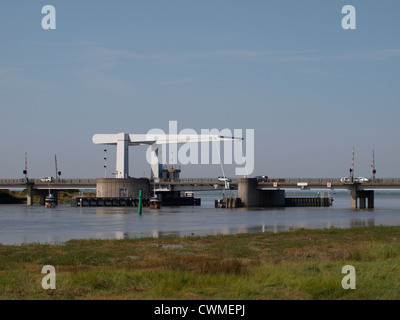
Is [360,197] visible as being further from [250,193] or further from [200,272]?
[200,272]

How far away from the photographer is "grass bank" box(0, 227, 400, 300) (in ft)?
46.6

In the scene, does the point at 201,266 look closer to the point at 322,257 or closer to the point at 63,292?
the point at 63,292

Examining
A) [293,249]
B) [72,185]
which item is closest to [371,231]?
[293,249]

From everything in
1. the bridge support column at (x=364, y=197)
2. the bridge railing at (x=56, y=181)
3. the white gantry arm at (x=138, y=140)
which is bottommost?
the bridge support column at (x=364, y=197)

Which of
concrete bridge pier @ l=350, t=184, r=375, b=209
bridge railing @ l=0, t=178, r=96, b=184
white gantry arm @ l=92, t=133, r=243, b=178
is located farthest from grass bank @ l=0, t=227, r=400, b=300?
bridge railing @ l=0, t=178, r=96, b=184

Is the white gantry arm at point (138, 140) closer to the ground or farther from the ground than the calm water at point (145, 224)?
farther from the ground

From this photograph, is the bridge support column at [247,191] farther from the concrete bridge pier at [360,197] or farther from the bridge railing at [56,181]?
the bridge railing at [56,181]

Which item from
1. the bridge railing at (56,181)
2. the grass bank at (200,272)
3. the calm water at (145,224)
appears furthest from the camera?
the bridge railing at (56,181)

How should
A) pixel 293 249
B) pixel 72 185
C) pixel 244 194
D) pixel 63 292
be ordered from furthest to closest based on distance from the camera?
pixel 72 185 → pixel 244 194 → pixel 293 249 → pixel 63 292

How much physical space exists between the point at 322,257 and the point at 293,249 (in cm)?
373

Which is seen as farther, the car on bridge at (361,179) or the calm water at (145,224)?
the car on bridge at (361,179)

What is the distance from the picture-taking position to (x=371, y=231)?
37500 mm

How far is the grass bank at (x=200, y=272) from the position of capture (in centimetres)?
1422

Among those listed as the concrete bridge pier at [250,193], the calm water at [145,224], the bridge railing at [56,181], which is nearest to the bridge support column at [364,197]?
the concrete bridge pier at [250,193]
